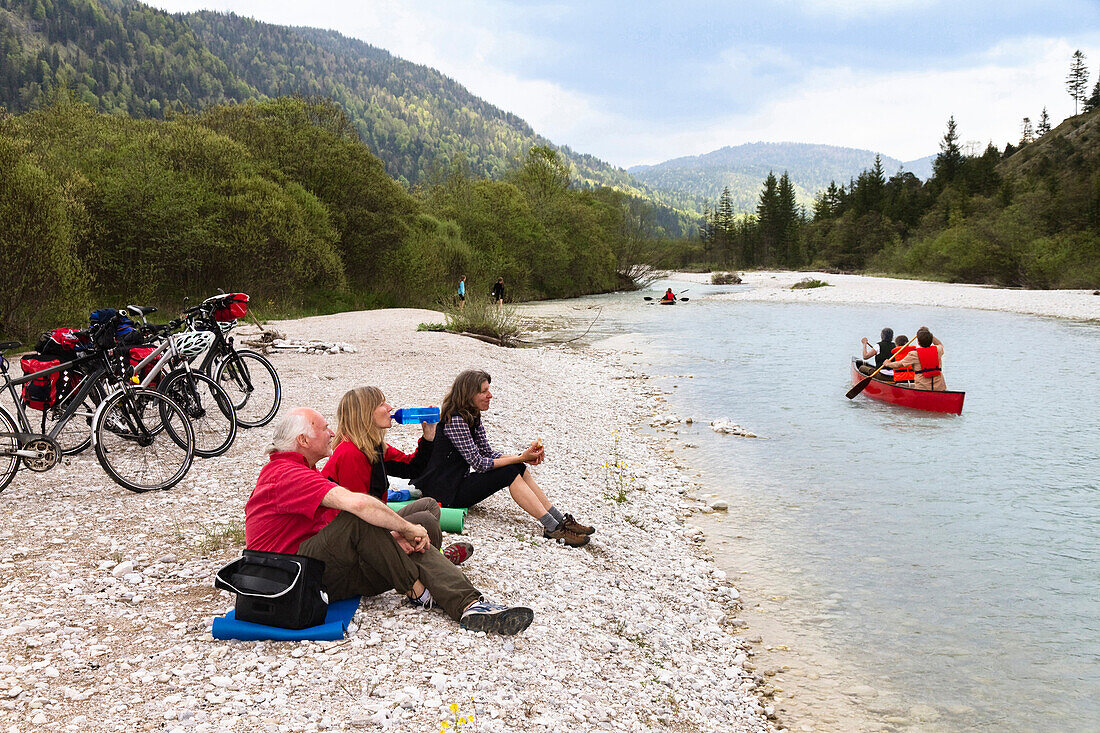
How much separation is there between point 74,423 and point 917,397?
1496cm

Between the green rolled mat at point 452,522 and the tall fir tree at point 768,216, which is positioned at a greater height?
the tall fir tree at point 768,216

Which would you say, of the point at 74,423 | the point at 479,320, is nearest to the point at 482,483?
the point at 74,423

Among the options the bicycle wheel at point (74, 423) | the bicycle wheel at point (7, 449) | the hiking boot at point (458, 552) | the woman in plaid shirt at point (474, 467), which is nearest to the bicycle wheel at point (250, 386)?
the bicycle wheel at point (74, 423)

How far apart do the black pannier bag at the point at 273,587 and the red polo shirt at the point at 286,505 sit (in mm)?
194

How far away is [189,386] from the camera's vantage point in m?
7.77

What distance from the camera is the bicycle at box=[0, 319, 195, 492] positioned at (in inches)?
254

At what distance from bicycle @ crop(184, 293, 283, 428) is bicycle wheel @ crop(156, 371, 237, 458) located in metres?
0.88

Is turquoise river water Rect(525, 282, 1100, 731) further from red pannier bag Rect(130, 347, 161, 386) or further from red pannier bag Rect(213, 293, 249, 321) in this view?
red pannier bag Rect(213, 293, 249, 321)

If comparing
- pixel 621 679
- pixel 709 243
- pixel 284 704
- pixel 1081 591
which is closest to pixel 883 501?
pixel 1081 591

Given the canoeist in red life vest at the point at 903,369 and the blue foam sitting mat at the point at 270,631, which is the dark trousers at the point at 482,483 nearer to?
the blue foam sitting mat at the point at 270,631

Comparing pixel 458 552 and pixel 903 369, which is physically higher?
pixel 903 369

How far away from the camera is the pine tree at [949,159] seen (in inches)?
3408

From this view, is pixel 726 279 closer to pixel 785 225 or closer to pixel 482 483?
pixel 785 225

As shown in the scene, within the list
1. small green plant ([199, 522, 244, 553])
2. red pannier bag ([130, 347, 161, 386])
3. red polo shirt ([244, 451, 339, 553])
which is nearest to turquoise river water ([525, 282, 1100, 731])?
red polo shirt ([244, 451, 339, 553])
